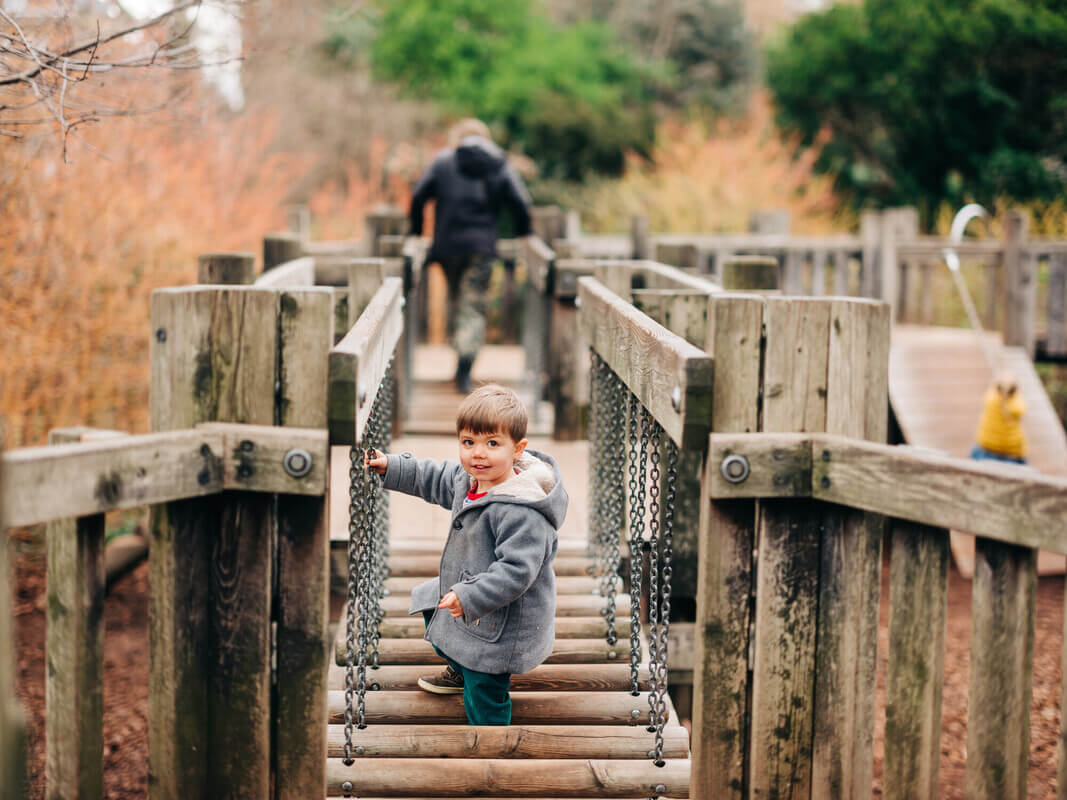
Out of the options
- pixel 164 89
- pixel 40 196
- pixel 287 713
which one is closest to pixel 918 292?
pixel 164 89

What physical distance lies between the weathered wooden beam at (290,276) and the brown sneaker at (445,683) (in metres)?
1.47

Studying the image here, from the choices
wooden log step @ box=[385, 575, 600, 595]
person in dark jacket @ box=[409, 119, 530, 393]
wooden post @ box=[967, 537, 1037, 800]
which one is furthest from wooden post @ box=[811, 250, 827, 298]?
wooden post @ box=[967, 537, 1037, 800]

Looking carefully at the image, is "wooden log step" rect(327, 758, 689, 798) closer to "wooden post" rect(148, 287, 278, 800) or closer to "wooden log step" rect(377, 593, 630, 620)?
"wooden post" rect(148, 287, 278, 800)

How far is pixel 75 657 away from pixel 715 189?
1595 cm

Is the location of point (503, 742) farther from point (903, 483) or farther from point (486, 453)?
point (903, 483)

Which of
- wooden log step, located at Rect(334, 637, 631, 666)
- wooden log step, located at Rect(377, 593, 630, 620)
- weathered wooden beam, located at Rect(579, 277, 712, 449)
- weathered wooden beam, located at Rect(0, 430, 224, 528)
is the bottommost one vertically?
wooden log step, located at Rect(334, 637, 631, 666)

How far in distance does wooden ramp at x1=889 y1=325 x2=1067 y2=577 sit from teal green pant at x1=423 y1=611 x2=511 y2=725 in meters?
6.48

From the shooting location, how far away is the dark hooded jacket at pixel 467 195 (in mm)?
7652

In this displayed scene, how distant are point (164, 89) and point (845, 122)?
14682 millimetres

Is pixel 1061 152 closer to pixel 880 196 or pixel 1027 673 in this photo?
pixel 880 196

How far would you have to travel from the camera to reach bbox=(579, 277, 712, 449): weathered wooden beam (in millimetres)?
2588


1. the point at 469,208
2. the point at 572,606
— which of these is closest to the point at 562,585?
the point at 572,606

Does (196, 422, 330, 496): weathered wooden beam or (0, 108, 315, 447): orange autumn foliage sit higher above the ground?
(0, 108, 315, 447): orange autumn foliage

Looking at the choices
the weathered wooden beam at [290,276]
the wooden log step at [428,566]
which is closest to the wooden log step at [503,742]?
the wooden log step at [428,566]
